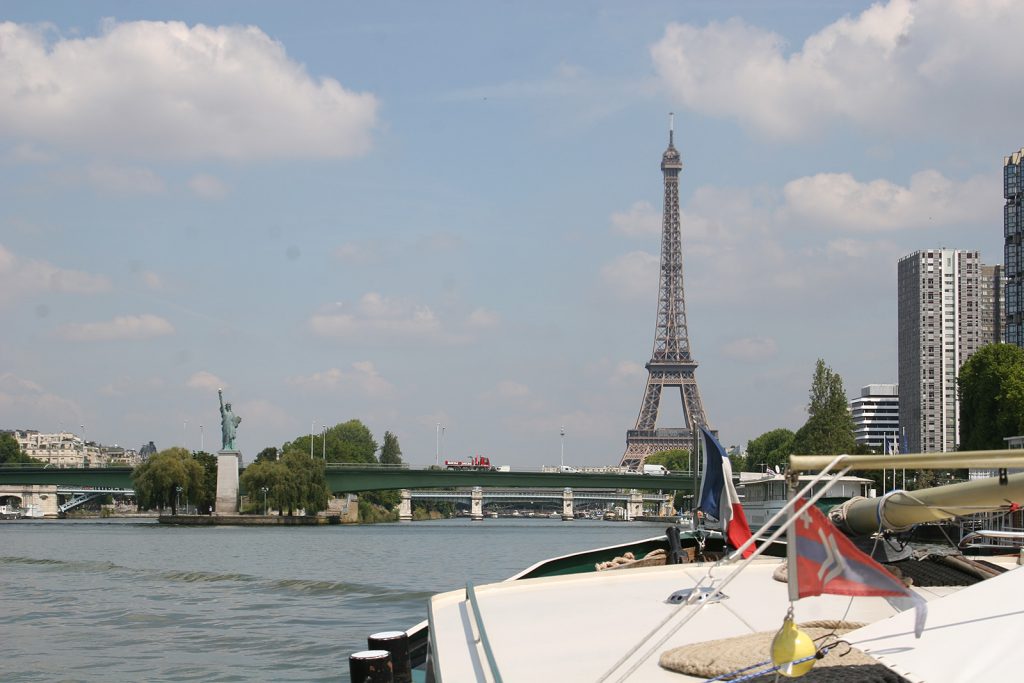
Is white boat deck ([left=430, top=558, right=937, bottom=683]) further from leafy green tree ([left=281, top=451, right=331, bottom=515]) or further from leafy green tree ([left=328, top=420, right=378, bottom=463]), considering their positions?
leafy green tree ([left=328, top=420, right=378, bottom=463])

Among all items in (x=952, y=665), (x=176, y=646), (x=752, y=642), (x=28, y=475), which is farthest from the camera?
(x=28, y=475)

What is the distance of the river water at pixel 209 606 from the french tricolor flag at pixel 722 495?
6391 millimetres

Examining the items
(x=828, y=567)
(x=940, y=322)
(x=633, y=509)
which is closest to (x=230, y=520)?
(x=828, y=567)

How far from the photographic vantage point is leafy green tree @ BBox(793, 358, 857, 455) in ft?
216

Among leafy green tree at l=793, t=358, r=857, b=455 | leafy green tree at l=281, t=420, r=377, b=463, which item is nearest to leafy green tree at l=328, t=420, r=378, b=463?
leafy green tree at l=281, t=420, r=377, b=463

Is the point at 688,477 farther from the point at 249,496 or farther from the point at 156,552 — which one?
the point at 156,552

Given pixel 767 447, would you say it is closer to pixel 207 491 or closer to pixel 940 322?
pixel 207 491

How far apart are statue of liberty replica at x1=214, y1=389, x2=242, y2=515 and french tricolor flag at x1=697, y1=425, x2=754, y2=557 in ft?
214

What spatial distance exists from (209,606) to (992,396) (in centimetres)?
3959

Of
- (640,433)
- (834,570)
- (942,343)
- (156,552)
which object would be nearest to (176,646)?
(834,570)

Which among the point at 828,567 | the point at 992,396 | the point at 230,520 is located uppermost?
the point at 992,396

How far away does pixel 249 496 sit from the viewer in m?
68.2

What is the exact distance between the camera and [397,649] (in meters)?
7.06

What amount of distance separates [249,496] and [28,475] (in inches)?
581
